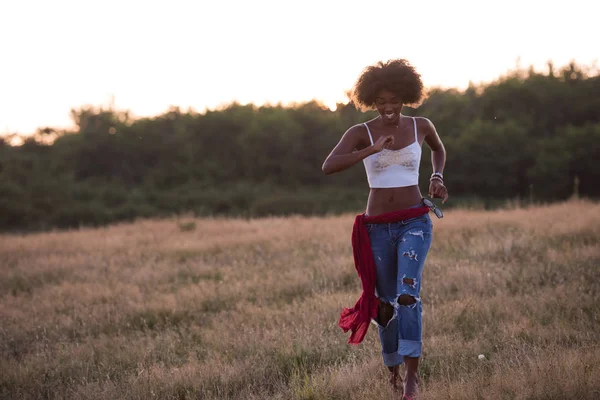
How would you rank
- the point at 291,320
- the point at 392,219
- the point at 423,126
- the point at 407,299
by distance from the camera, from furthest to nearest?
the point at 291,320 → the point at 423,126 → the point at 392,219 → the point at 407,299

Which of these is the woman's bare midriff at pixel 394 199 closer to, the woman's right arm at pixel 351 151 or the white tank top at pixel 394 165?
the white tank top at pixel 394 165

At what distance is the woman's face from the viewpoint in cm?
426

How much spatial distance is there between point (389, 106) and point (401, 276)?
4.10 ft

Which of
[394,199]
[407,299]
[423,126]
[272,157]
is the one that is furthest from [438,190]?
[272,157]

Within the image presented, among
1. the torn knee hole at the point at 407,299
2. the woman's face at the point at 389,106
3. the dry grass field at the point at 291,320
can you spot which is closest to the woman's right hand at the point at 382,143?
the woman's face at the point at 389,106

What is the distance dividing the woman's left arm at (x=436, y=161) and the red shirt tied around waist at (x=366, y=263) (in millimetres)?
154

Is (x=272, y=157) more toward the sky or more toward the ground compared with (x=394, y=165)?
Answer: more toward the sky

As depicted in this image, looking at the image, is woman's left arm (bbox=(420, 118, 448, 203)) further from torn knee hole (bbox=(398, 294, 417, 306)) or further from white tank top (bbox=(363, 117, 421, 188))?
torn knee hole (bbox=(398, 294, 417, 306))

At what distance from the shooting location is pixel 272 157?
42.9m

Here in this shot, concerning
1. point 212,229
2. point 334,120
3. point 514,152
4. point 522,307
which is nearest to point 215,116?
point 334,120

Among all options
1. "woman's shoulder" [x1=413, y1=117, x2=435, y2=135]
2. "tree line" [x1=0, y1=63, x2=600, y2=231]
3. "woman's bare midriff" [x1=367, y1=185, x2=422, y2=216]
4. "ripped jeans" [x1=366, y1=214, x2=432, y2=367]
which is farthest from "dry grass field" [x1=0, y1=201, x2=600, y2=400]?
"tree line" [x1=0, y1=63, x2=600, y2=231]

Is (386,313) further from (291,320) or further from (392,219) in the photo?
(291,320)

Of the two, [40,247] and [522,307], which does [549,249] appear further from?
[40,247]

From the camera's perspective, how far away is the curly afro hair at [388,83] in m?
4.34
